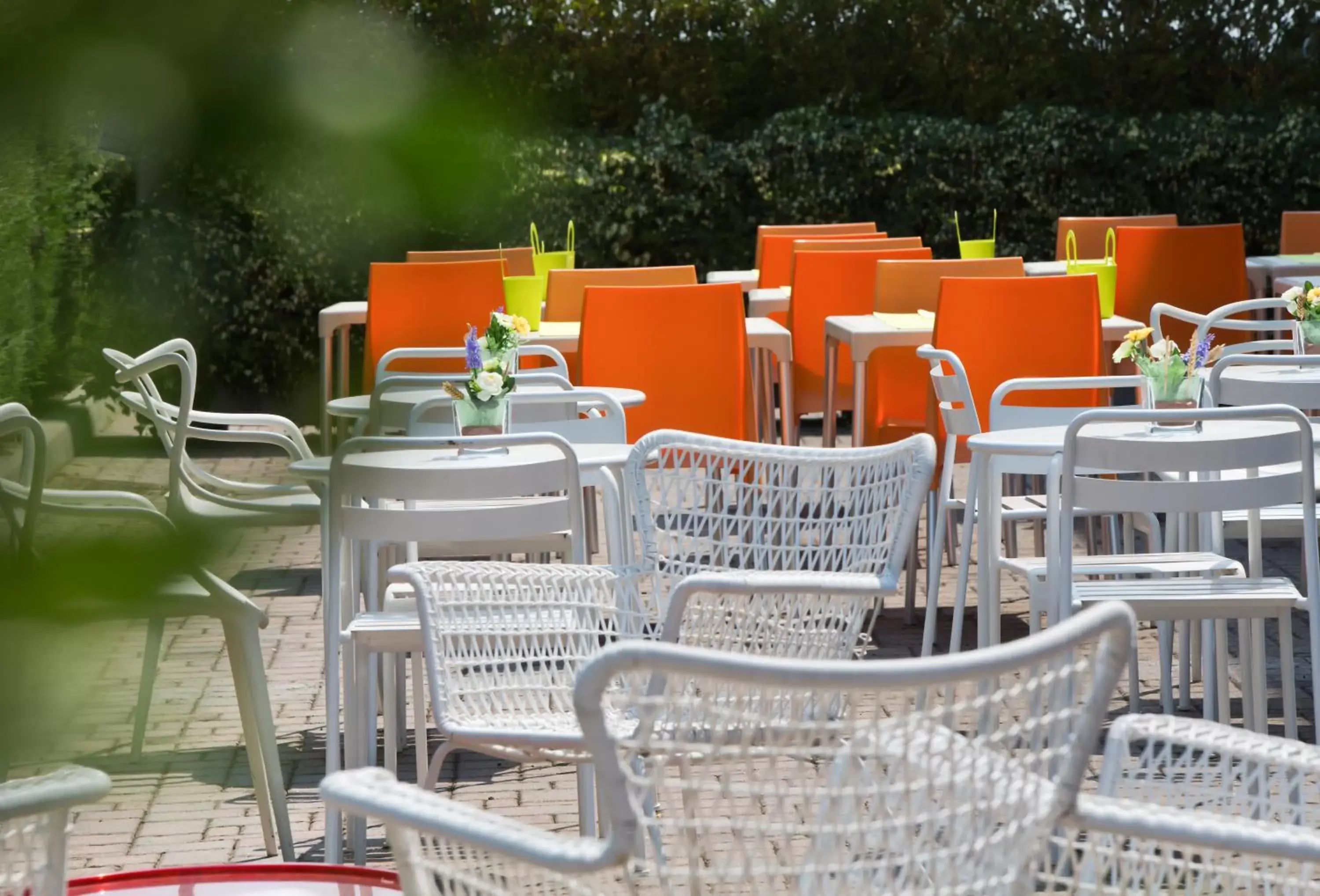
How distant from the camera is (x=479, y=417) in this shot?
3299mm

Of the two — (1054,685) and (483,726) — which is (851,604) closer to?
(483,726)

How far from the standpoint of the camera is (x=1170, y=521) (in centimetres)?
382

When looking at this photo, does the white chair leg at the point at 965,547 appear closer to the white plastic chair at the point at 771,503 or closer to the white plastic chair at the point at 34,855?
the white plastic chair at the point at 771,503

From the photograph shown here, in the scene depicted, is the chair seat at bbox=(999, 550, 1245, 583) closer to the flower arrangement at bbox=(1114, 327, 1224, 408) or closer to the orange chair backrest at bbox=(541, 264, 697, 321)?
the flower arrangement at bbox=(1114, 327, 1224, 408)

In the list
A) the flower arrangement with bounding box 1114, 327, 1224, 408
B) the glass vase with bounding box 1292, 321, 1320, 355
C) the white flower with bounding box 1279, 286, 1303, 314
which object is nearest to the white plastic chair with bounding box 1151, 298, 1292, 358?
the glass vase with bounding box 1292, 321, 1320, 355

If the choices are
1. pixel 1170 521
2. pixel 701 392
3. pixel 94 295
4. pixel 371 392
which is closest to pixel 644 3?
pixel 371 392

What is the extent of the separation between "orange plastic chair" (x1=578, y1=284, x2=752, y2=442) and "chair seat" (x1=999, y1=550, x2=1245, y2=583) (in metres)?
1.58

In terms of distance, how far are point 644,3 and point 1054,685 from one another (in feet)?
2.40

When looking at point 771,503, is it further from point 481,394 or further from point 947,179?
point 947,179

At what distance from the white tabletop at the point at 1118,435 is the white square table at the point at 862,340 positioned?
1225 millimetres

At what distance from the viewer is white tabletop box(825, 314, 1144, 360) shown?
4.93 meters

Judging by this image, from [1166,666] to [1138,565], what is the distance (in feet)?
2.03

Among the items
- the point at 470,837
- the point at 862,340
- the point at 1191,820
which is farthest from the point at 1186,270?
the point at 470,837

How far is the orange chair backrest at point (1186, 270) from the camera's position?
6.37 meters
